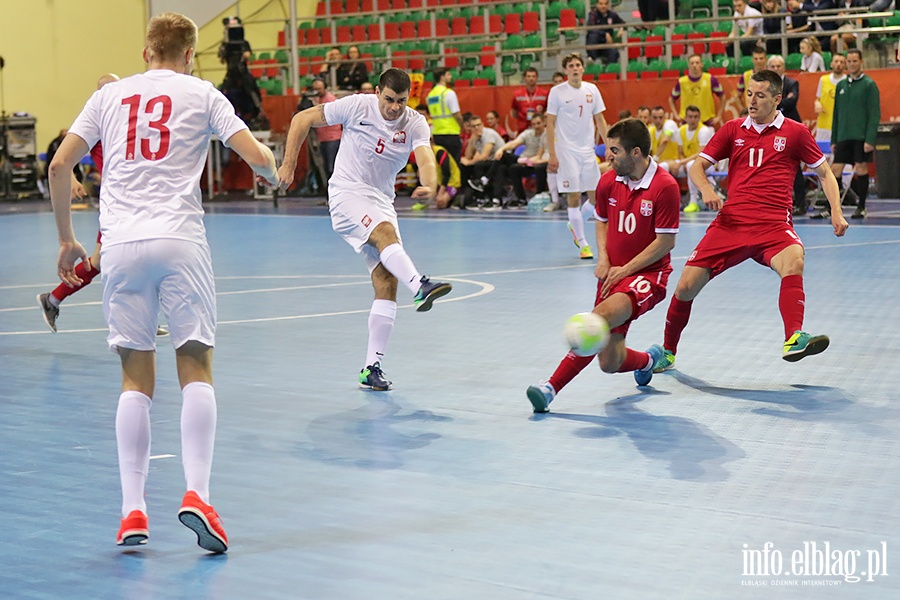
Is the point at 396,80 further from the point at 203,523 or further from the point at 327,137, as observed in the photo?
the point at 327,137

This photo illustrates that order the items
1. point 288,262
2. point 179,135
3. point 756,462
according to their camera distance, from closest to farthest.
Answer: point 179,135 → point 756,462 → point 288,262

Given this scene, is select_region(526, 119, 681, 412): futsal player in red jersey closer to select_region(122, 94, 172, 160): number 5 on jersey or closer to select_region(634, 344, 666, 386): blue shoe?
select_region(634, 344, 666, 386): blue shoe

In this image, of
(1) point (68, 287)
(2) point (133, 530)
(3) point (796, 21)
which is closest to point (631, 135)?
(2) point (133, 530)

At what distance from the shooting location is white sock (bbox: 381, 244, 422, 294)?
7734mm

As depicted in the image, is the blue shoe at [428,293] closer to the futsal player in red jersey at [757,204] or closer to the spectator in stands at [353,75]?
the futsal player in red jersey at [757,204]

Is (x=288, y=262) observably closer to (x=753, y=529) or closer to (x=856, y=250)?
(x=856, y=250)

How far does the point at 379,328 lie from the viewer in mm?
7785

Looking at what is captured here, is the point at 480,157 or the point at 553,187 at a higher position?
the point at 480,157

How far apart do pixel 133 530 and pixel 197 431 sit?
0.44 m

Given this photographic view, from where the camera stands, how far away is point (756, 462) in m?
5.77

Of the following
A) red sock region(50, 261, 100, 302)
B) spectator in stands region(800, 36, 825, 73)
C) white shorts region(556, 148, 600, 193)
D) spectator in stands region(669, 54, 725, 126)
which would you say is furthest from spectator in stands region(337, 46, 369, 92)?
red sock region(50, 261, 100, 302)

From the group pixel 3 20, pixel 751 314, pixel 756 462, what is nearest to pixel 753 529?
pixel 756 462

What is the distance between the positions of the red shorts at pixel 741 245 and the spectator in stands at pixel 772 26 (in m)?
14.6

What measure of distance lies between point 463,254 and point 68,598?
11285mm
